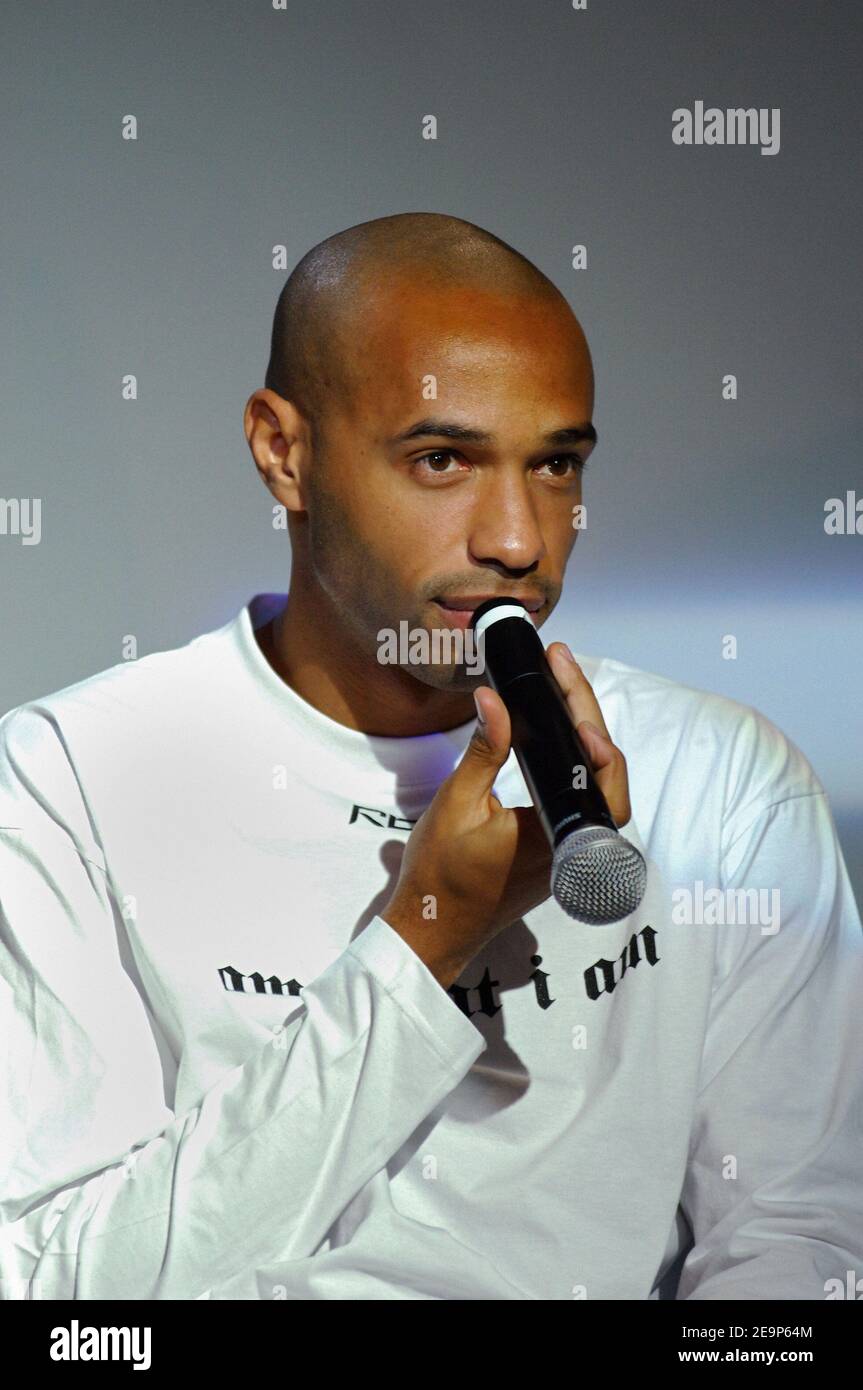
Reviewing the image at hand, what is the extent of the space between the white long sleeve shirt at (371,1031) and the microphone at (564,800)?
0.28 metres

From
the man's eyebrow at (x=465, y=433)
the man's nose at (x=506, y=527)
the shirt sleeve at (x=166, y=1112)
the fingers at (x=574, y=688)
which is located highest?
the man's eyebrow at (x=465, y=433)

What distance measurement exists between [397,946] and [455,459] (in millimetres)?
452

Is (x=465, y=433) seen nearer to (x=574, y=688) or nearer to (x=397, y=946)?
(x=574, y=688)

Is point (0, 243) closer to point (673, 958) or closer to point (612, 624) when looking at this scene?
point (612, 624)

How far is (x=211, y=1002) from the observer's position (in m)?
1.53

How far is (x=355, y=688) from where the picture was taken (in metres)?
1.63

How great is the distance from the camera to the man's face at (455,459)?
146cm

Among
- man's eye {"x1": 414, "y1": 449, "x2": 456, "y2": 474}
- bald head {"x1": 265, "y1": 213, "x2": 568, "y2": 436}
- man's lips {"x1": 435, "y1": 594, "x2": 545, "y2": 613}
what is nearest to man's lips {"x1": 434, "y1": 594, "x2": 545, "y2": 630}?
man's lips {"x1": 435, "y1": 594, "x2": 545, "y2": 613}

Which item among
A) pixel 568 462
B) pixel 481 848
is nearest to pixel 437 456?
pixel 568 462

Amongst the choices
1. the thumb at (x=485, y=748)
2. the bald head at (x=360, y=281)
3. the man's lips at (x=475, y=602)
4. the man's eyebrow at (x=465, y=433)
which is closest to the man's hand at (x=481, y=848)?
the thumb at (x=485, y=748)

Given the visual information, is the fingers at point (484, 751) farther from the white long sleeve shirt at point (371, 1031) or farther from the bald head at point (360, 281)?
the bald head at point (360, 281)

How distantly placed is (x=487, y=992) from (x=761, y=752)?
0.38 m

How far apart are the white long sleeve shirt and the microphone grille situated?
1.04ft
